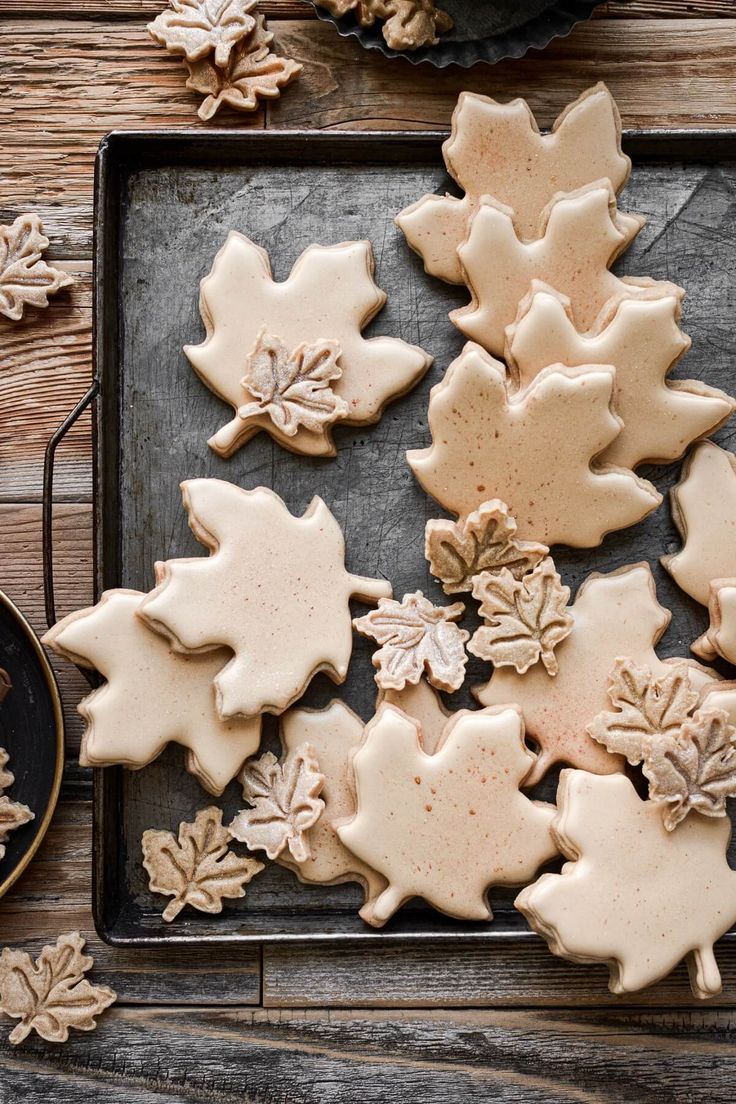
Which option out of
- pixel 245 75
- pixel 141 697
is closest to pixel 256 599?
pixel 141 697

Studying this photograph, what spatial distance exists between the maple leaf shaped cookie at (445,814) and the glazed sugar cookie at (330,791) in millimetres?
39

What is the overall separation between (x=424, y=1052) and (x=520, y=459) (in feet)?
2.86

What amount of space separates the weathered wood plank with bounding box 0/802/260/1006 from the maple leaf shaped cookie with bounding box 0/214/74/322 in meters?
0.74

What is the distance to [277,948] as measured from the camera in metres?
1.41

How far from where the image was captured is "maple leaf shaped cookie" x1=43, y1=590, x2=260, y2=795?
50.8 inches

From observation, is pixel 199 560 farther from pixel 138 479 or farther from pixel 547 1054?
pixel 547 1054

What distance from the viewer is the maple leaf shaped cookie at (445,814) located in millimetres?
1293

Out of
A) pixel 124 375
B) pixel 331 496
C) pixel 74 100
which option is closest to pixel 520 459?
pixel 331 496

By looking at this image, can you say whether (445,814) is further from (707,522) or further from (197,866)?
(707,522)

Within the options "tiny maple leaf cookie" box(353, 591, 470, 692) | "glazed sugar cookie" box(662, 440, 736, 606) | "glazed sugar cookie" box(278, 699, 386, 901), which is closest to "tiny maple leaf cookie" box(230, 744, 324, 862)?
"glazed sugar cookie" box(278, 699, 386, 901)

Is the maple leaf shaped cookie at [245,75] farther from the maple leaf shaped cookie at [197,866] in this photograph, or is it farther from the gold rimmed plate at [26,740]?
the maple leaf shaped cookie at [197,866]

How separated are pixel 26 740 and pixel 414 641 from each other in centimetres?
57

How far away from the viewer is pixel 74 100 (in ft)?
4.68

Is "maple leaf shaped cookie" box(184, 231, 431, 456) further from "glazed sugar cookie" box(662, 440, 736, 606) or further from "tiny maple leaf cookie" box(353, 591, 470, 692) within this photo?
"glazed sugar cookie" box(662, 440, 736, 606)
